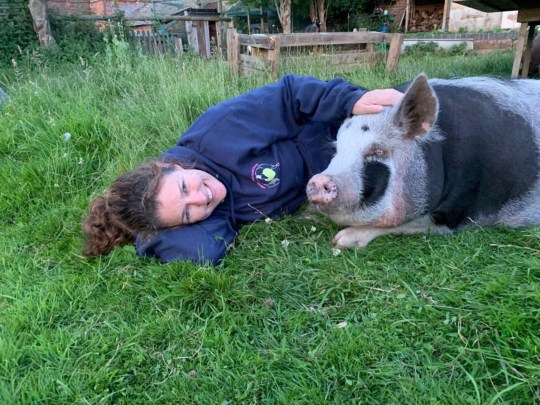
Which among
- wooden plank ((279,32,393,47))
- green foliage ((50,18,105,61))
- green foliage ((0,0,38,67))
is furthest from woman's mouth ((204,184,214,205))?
green foliage ((0,0,38,67))

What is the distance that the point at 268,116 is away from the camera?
304cm

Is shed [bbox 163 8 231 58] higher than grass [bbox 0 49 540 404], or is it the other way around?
shed [bbox 163 8 231 58]

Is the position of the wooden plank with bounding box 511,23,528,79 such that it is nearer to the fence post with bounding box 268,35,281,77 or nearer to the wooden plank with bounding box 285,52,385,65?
the wooden plank with bounding box 285,52,385,65

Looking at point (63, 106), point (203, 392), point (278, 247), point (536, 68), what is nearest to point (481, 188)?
point (278, 247)

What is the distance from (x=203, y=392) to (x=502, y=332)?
1.21 meters

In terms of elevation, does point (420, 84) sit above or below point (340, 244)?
above

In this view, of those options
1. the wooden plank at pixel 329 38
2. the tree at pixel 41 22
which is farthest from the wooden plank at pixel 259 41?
the tree at pixel 41 22

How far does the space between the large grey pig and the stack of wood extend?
17526 mm

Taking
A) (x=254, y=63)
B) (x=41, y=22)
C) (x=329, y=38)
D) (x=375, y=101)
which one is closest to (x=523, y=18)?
(x=329, y=38)

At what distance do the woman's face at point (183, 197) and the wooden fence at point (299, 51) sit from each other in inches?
129

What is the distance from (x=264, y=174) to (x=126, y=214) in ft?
2.92

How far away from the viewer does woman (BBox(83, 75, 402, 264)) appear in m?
2.70

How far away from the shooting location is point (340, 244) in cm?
269

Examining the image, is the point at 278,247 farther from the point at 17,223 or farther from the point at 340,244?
the point at 17,223
